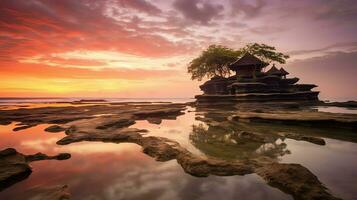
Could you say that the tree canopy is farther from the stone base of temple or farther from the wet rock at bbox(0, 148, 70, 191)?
the wet rock at bbox(0, 148, 70, 191)

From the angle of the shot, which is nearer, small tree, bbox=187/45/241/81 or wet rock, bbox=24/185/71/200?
wet rock, bbox=24/185/71/200

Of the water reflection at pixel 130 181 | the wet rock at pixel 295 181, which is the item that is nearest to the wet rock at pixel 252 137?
the wet rock at pixel 295 181

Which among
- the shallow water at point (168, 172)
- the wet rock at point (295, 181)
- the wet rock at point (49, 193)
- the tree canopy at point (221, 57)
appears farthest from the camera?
the tree canopy at point (221, 57)

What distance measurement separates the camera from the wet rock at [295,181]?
343cm

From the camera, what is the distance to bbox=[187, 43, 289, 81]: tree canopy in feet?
155

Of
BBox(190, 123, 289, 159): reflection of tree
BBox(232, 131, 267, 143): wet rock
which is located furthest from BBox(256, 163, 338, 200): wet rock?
BBox(232, 131, 267, 143): wet rock

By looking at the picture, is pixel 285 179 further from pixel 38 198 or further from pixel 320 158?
pixel 38 198

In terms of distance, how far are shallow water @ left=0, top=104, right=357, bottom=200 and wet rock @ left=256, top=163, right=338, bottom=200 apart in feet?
0.60

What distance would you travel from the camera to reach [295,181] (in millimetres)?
3846

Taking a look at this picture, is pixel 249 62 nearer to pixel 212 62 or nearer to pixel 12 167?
pixel 212 62

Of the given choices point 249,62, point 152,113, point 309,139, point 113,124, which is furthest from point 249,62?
point 309,139

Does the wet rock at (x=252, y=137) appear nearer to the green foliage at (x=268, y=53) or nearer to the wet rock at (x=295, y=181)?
the wet rock at (x=295, y=181)

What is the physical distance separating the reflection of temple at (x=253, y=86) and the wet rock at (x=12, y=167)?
83.8 feet

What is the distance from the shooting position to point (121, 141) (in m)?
8.23
